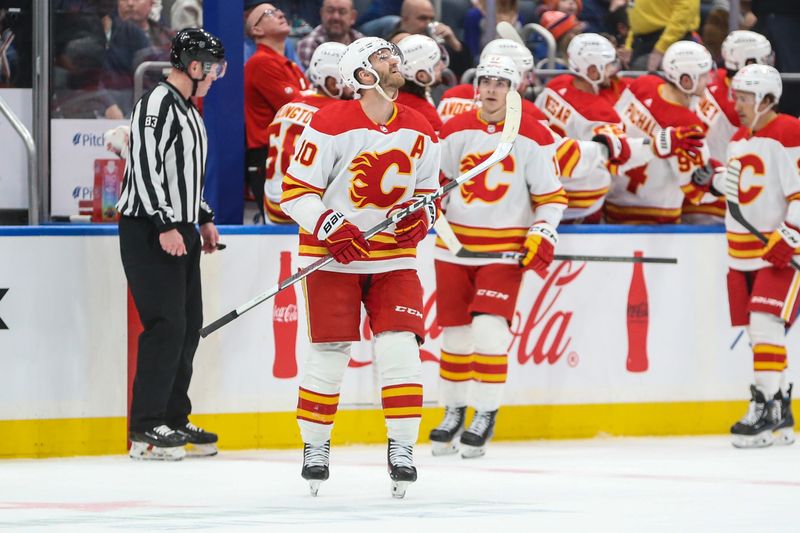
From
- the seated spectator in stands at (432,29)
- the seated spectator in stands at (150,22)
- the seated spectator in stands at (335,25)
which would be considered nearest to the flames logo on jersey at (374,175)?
the seated spectator in stands at (150,22)

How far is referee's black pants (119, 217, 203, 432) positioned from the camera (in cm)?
651

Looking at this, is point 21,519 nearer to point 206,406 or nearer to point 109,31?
point 206,406

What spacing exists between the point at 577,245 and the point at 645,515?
273cm

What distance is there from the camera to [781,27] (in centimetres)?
962

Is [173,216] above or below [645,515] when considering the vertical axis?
above

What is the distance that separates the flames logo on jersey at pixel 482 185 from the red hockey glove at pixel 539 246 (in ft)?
0.68

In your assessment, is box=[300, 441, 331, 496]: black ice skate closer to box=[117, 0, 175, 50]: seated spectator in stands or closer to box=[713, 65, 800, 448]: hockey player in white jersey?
box=[713, 65, 800, 448]: hockey player in white jersey

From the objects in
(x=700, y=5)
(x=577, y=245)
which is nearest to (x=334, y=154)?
(x=577, y=245)

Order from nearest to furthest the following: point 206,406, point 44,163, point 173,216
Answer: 1. point 173,216
2. point 206,406
3. point 44,163

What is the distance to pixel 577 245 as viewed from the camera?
7.54m

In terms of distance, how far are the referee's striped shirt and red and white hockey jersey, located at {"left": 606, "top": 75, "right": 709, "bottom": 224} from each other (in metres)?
2.18

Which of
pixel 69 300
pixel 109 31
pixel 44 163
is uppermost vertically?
pixel 109 31

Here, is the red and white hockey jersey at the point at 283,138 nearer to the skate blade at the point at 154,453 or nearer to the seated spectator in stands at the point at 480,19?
the skate blade at the point at 154,453

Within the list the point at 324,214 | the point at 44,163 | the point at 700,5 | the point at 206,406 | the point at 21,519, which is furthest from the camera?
the point at 700,5
